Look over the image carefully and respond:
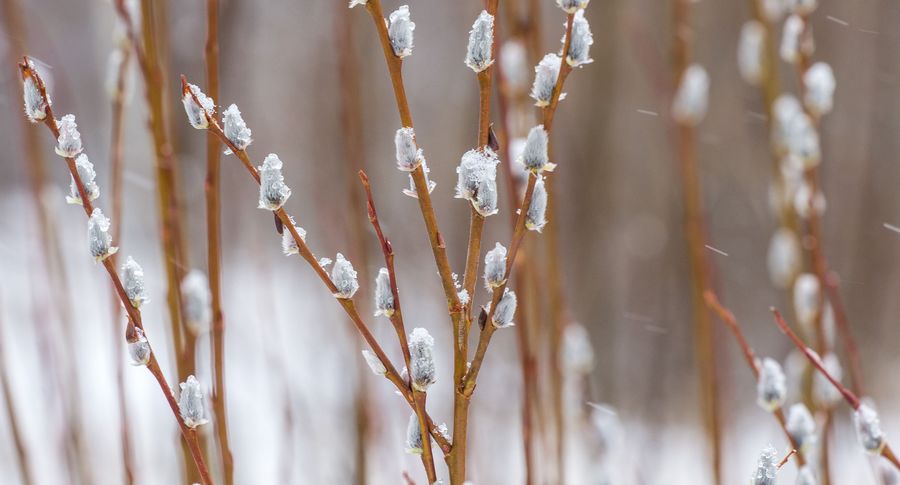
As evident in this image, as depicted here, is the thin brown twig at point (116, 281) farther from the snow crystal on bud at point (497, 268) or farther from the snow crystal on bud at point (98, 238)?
the snow crystal on bud at point (497, 268)

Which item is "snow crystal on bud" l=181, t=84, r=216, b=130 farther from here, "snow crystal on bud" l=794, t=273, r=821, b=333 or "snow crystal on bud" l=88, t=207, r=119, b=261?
"snow crystal on bud" l=794, t=273, r=821, b=333

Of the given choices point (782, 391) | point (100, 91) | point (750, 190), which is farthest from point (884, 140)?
point (100, 91)

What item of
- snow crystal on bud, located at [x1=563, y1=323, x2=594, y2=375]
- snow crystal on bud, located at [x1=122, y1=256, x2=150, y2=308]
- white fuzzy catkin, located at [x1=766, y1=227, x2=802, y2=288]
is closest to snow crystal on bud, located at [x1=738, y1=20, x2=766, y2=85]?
white fuzzy catkin, located at [x1=766, y1=227, x2=802, y2=288]

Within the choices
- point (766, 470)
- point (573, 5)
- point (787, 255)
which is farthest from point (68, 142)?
point (787, 255)

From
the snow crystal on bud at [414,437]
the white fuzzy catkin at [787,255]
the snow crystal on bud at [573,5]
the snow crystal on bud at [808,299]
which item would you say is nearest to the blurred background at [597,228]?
the white fuzzy catkin at [787,255]

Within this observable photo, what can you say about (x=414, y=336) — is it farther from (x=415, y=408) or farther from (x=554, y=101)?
(x=554, y=101)

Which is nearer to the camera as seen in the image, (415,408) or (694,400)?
(415,408)
